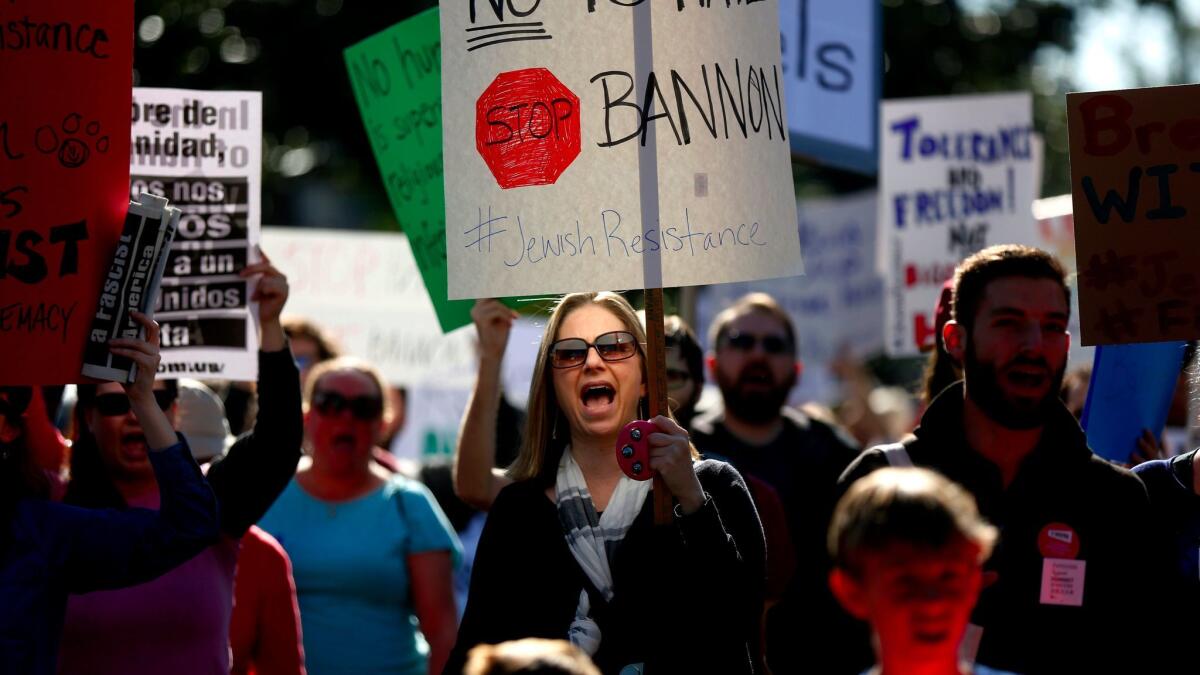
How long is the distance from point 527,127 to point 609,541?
0.94 metres

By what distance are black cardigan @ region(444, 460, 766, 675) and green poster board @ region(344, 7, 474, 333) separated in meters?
1.75

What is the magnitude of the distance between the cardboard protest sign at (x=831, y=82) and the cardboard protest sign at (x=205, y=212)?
2932 mm

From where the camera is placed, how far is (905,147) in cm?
768

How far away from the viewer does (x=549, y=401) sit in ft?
12.8

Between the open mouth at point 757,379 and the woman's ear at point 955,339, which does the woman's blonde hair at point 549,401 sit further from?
the open mouth at point 757,379

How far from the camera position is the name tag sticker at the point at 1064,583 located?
356 cm

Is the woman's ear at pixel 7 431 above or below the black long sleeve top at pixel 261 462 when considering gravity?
above

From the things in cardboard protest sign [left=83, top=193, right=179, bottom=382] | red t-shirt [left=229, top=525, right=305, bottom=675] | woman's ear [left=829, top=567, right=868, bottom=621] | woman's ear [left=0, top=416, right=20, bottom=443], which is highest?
cardboard protest sign [left=83, top=193, right=179, bottom=382]

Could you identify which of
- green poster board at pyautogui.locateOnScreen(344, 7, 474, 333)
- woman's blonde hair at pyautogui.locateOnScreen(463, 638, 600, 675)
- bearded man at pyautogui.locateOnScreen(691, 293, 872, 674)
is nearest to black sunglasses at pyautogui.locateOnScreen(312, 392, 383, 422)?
green poster board at pyautogui.locateOnScreen(344, 7, 474, 333)

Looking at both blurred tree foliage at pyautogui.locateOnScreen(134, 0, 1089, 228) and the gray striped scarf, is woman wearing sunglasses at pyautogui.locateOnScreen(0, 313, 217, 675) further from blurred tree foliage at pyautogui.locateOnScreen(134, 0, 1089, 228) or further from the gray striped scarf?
blurred tree foliage at pyautogui.locateOnScreen(134, 0, 1089, 228)

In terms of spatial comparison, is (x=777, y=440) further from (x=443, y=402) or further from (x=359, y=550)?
(x=443, y=402)

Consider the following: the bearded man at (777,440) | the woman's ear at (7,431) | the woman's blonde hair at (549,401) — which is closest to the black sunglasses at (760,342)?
the bearded man at (777,440)

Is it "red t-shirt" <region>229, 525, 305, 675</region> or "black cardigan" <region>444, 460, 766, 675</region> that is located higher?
"black cardigan" <region>444, 460, 766, 675</region>

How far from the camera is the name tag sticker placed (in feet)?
11.7
